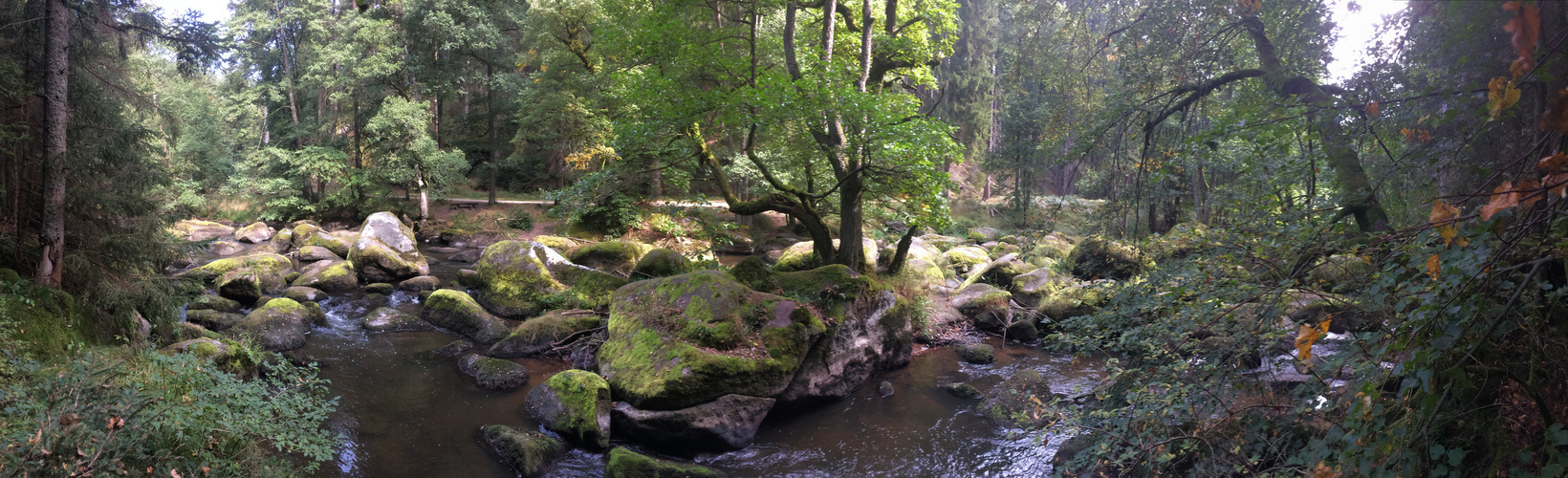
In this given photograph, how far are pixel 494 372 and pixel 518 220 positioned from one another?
1609 centimetres

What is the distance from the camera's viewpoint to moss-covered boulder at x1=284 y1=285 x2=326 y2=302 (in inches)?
470

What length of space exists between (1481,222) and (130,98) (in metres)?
10.4

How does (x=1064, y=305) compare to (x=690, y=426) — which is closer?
(x=690, y=426)

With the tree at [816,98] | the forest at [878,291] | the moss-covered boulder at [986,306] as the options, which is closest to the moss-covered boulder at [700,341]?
the forest at [878,291]

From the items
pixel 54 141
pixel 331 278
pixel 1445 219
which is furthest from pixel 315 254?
pixel 1445 219

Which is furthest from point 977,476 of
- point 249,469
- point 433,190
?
point 433,190

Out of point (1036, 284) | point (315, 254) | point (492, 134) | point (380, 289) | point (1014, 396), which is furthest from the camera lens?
point (492, 134)

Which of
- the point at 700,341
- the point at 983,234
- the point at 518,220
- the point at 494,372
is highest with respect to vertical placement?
the point at 518,220

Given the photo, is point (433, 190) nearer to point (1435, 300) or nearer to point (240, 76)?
point (240, 76)

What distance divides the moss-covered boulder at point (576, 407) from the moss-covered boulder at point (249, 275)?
7.47 metres

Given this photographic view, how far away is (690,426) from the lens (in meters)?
6.68

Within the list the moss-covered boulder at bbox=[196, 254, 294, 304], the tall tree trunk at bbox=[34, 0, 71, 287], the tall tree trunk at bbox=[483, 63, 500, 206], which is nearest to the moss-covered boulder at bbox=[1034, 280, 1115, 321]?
the tall tree trunk at bbox=[34, 0, 71, 287]

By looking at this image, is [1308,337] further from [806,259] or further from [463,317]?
[806,259]

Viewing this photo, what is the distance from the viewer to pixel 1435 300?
6.95 ft
